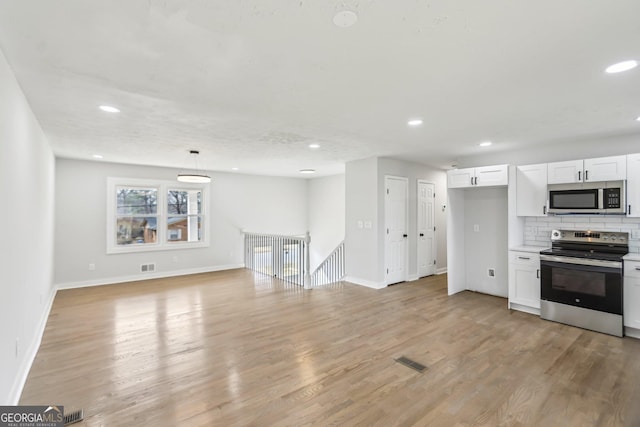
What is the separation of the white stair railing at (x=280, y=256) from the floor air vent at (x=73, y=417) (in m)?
4.02

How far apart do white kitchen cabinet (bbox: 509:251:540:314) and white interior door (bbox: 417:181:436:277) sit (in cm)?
222

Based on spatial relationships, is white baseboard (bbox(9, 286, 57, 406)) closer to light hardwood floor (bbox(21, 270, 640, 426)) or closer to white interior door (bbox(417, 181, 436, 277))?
light hardwood floor (bbox(21, 270, 640, 426))

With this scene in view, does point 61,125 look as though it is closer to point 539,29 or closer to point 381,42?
point 381,42

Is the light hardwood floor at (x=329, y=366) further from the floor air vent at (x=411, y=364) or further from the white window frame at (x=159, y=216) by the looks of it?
the white window frame at (x=159, y=216)

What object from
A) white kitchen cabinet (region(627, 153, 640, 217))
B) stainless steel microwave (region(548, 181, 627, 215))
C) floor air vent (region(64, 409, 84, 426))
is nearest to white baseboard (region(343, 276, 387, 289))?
stainless steel microwave (region(548, 181, 627, 215))

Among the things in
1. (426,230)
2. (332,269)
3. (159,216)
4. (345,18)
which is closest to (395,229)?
(426,230)

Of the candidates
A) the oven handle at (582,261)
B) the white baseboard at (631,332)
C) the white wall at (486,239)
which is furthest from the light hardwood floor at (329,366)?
the oven handle at (582,261)

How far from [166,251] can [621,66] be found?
25.8ft

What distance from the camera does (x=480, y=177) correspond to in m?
4.98

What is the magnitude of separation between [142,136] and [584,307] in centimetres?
627

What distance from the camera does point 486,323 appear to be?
4.05 m

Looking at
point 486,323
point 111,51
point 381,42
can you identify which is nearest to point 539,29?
point 381,42

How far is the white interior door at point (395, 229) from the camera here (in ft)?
19.6

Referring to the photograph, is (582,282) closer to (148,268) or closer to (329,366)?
(329,366)
